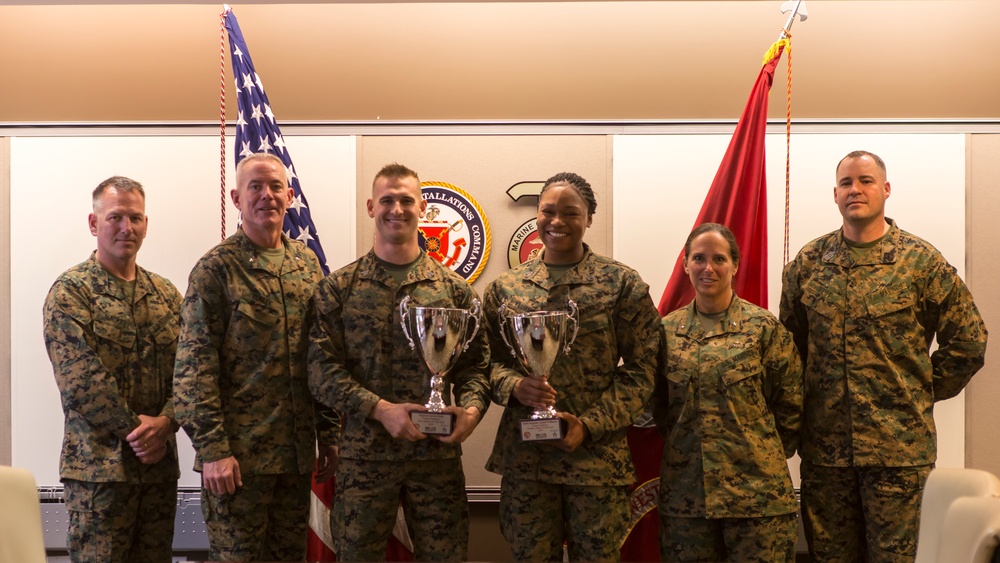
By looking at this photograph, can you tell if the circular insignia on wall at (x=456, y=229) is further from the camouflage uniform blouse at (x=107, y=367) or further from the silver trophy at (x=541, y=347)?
the silver trophy at (x=541, y=347)

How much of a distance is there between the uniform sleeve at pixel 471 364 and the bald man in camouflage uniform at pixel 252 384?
0.54m

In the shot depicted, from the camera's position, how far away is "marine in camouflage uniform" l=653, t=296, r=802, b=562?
3119mm

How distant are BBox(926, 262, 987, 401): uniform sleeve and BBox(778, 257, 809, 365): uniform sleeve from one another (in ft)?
1.51

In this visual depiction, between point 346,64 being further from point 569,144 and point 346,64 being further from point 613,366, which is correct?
point 613,366

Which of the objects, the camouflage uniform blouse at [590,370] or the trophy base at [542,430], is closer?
the trophy base at [542,430]

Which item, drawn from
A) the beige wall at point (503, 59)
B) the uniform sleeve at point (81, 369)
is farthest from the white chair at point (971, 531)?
the beige wall at point (503, 59)

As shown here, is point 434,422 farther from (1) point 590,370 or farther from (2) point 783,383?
(2) point 783,383

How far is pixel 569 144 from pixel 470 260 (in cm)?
78

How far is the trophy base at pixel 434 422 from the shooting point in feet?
9.30

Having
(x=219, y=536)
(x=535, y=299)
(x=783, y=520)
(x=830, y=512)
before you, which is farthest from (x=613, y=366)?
(x=219, y=536)

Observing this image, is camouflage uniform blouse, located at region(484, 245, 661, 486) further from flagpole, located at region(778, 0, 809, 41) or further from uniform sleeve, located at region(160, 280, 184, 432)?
flagpole, located at region(778, 0, 809, 41)

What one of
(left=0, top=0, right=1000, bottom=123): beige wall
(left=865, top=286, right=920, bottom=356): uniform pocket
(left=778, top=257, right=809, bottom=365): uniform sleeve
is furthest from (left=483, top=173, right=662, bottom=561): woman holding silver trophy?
(left=0, top=0, right=1000, bottom=123): beige wall

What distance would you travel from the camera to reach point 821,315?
136 inches

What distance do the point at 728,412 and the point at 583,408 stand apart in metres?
0.51
